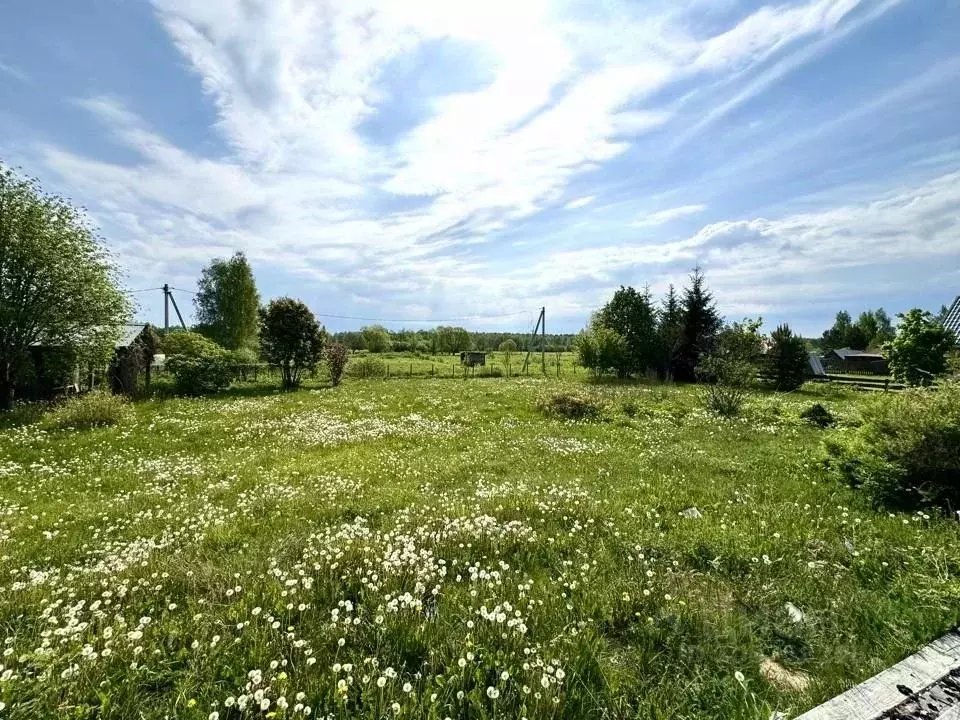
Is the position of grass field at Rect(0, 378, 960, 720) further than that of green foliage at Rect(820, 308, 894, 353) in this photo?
No

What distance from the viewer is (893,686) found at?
11.6 ft

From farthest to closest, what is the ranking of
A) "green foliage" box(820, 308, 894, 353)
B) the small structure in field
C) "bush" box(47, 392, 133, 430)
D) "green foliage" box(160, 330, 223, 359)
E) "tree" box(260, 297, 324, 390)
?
"green foliage" box(820, 308, 894, 353) < the small structure in field < "tree" box(260, 297, 324, 390) < "green foliage" box(160, 330, 223, 359) < "bush" box(47, 392, 133, 430)

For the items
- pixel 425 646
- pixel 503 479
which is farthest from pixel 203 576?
pixel 503 479

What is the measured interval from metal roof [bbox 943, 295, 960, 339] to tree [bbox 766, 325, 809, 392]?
317 inches

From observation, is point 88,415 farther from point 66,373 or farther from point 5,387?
point 66,373

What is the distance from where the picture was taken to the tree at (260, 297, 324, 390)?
107ft

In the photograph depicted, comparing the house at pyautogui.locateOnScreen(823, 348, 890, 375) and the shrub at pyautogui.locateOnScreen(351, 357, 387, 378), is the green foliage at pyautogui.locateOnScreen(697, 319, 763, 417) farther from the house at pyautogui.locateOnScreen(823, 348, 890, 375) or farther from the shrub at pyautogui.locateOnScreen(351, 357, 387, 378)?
the house at pyautogui.locateOnScreen(823, 348, 890, 375)

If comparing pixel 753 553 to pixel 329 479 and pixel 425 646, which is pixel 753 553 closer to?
pixel 425 646

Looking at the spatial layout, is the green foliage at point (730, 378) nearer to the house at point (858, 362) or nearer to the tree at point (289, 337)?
the tree at point (289, 337)

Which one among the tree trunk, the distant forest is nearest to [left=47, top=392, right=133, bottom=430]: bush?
the tree trunk

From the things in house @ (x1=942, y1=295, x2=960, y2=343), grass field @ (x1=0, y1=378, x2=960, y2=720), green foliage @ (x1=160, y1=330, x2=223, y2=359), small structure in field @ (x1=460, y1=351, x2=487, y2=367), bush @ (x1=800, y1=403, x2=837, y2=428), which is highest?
house @ (x1=942, y1=295, x2=960, y2=343)

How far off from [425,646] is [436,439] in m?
10.7

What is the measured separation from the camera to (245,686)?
139 inches

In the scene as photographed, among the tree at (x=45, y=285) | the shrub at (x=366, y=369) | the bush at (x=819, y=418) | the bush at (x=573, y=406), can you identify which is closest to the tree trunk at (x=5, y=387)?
the tree at (x=45, y=285)
